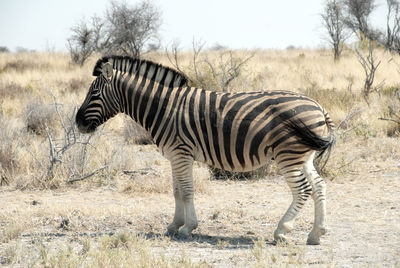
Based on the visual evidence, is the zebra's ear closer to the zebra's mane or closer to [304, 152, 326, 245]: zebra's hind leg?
the zebra's mane

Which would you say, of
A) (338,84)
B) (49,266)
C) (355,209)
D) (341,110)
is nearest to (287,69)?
(338,84)

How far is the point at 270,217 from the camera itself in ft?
23.5

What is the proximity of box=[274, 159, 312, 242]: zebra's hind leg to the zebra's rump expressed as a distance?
0.18 meters

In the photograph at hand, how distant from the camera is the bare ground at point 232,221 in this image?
18.0ft

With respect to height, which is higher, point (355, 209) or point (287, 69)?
point (287, 69)

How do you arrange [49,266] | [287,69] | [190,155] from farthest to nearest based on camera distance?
[287,69], [190,155], [49,266]

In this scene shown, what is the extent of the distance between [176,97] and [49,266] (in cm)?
245

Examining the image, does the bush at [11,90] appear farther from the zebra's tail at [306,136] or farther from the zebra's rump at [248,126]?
the zebra's tail at [306,136]

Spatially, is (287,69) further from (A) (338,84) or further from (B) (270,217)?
(B) (270,217)

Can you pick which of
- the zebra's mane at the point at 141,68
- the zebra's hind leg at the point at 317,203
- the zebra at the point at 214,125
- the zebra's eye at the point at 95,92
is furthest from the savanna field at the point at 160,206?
the zebra's mane at the point at 141,68

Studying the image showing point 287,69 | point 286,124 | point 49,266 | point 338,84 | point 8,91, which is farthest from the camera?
point 287,69

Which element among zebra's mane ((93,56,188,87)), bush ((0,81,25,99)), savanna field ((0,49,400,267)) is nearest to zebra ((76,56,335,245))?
zebra's mane ((93,56,188,87))

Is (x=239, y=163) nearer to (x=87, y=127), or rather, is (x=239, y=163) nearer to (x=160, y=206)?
(x=87, y=127)

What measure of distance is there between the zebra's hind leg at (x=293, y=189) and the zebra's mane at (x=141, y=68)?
1671 mm
